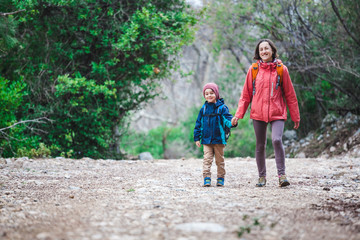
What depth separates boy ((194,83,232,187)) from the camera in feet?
16.1

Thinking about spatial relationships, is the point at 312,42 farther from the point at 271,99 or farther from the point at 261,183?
the point at 261,183

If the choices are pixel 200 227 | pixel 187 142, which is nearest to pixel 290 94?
pixel 200 227

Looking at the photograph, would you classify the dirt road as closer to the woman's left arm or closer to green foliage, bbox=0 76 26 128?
the woman's left arm

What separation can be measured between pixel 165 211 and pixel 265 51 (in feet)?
9.01

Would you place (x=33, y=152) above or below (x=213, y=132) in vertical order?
below

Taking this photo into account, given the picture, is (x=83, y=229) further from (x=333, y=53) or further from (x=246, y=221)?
(x=333, y=53)

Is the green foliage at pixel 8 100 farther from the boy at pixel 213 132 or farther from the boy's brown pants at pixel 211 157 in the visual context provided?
the boy's brown pants at pixel 211 157

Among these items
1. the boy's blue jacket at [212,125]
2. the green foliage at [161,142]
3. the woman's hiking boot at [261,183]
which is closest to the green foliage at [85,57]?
Result: the boy's blue jacket at [212,125]

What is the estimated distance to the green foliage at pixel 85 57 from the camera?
912cm

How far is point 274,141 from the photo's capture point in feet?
15.8

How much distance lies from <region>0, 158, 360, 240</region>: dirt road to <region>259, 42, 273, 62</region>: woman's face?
175 centimetres

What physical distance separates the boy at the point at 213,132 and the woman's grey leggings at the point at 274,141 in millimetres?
458

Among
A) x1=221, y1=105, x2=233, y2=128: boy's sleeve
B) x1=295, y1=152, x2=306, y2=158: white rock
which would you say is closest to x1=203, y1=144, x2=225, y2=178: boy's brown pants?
x1=221, y1=105, x2=233, y2=128: boy's sleeve

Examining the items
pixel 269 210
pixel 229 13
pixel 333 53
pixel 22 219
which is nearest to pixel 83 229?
pixel 22 219
